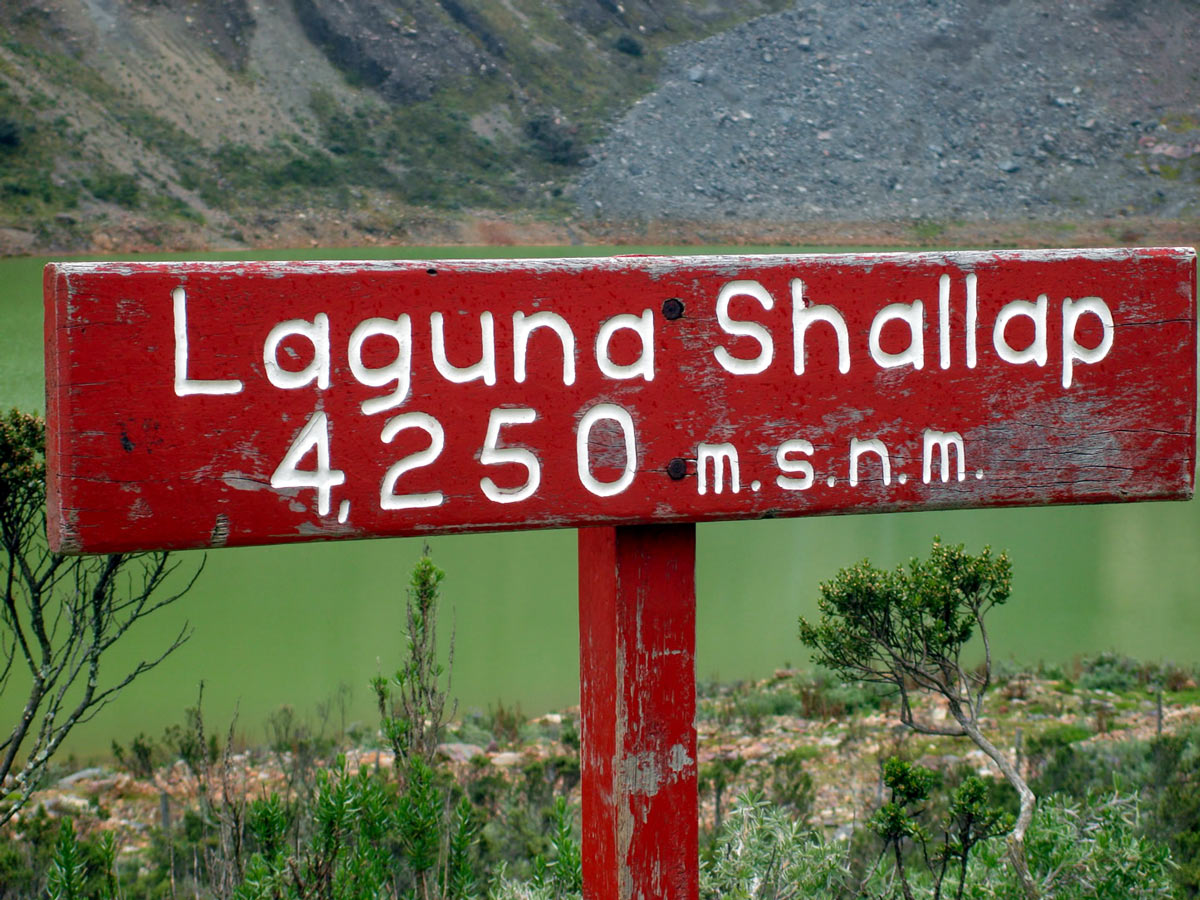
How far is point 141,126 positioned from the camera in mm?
28172

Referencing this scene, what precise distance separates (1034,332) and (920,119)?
34.4 metres

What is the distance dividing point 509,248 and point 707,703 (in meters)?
21.1

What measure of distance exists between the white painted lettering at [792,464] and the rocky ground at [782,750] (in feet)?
7.92

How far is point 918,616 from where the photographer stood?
2625 mm

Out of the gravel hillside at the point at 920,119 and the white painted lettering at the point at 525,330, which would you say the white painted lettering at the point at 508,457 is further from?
the gravel hillside at the point at 920,119

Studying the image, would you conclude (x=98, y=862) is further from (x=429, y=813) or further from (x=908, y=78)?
(x=908, y=78)

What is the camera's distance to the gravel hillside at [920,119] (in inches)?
1155

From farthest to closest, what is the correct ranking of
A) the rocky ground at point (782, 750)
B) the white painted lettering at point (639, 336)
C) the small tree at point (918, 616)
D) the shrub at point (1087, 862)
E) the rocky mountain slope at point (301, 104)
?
the rocky mountain slope at point (301, 104)
the rocky ground at point (782, 750)
the small tree at point (918, 616)
the shrub at point (1087, 862)
the white painted lettering at point (639, 336)

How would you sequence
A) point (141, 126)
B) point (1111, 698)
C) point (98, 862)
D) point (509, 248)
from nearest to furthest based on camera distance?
point (98, 862) < point (1111, 698) < point (509, 248) < point (141, 126)

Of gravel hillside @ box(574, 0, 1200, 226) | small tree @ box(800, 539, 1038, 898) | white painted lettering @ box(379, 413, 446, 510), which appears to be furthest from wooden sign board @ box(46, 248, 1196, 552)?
gravel hillside @ box(574, 0, 1200, 226)

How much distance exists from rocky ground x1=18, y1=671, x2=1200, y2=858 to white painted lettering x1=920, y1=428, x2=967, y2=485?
93.7 inches

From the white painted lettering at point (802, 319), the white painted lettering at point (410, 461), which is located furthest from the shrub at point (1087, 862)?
the white painted lettering at point (410, 461)

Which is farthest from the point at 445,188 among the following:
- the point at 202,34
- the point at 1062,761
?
the point at 1062,761

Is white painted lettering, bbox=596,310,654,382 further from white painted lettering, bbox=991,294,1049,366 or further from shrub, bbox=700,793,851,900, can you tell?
shrub, bbox=700,793,851,900
